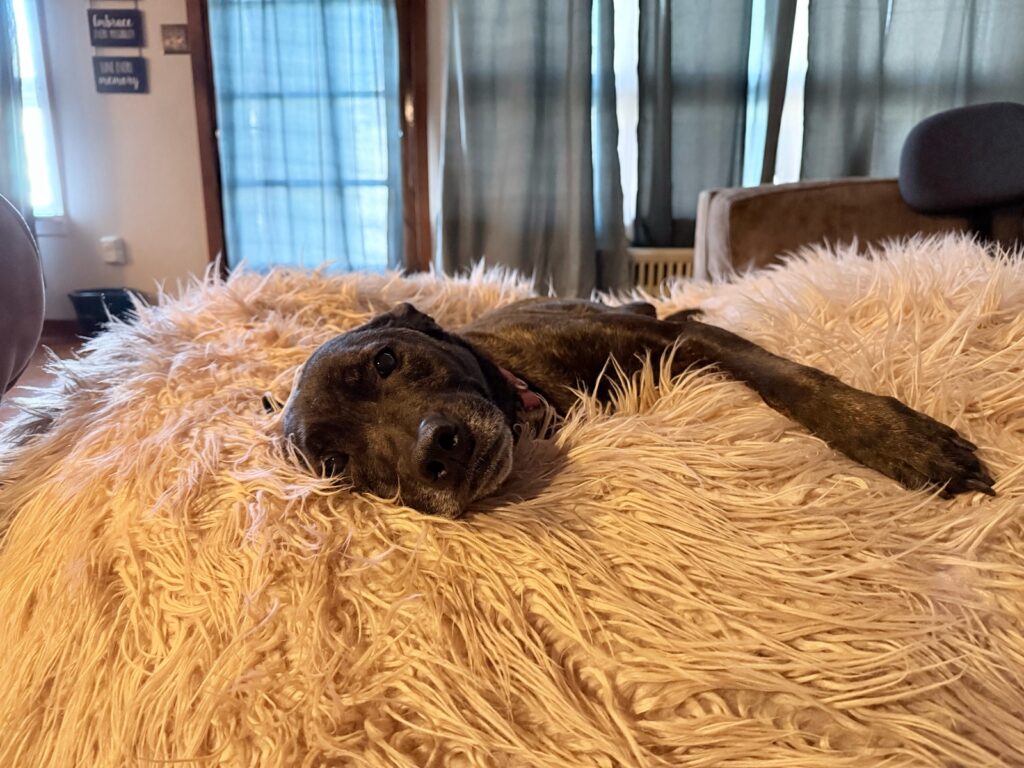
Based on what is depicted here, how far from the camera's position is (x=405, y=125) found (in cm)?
457

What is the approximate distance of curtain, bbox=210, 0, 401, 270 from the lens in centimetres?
439

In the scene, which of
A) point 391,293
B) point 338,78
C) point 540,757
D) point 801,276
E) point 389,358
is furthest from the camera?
point 338,78

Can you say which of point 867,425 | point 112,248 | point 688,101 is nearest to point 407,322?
point 867,425

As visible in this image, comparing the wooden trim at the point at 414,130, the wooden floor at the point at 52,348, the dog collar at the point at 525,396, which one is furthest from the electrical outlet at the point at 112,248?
the dog collar at the point at 525,396

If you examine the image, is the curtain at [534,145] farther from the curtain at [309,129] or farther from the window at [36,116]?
the window at [36,116]

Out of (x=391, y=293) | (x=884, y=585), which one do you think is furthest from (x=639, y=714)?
(x=391, y=293)

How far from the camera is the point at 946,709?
31.2 inches

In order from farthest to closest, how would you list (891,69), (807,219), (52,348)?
1. (52,348)
2. (891,69)
3. (807,219)

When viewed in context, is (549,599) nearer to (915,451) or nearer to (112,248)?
(915,451)

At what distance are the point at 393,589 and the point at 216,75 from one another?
450 cm

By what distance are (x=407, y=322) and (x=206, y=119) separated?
3828 millimetres

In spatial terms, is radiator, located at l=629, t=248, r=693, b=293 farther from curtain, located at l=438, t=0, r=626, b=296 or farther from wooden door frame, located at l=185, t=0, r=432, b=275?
wooden door frame, located at l=185, t=0, r=432, b=275

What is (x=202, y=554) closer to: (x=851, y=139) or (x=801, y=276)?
(x=801, y=276)

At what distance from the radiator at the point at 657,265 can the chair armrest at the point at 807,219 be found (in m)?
1.30
